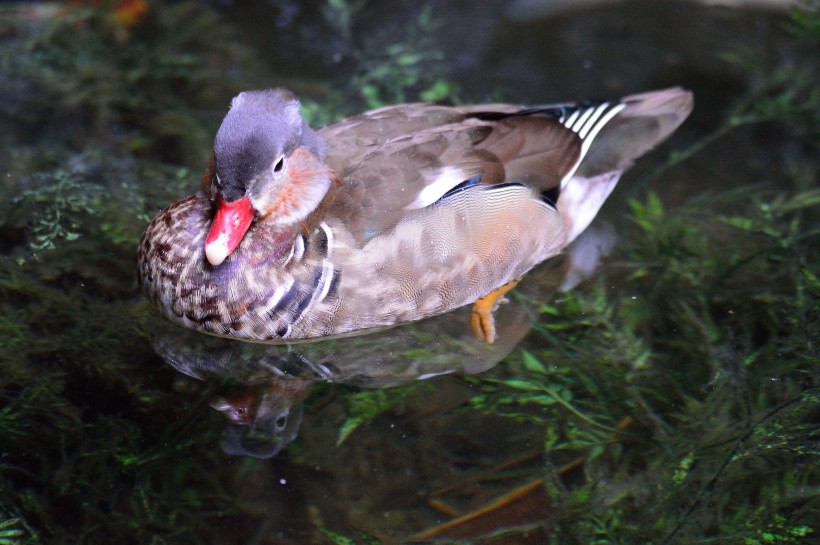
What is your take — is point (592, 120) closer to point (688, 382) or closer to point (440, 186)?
point (440, 186)

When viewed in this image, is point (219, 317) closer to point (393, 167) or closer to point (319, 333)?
point (319, 333)

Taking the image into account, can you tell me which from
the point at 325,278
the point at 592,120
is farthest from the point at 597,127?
the point at 325,278

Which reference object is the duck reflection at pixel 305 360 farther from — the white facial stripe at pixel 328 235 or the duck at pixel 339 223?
the white facial stripe at pixel 328 235

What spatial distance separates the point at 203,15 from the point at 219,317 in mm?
3341

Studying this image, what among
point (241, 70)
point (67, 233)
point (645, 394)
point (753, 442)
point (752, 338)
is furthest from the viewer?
point (241, 70)

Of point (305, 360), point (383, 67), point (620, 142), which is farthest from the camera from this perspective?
point (383, 67)

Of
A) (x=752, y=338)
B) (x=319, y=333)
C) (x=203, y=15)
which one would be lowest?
(x=752, y=338)

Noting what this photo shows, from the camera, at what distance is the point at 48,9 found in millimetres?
6449

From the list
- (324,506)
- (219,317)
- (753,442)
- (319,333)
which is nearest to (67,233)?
(219,317)

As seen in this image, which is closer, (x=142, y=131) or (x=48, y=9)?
(x=142, y=131)

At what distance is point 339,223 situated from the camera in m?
3.92

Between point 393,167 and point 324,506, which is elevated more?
point 393,167

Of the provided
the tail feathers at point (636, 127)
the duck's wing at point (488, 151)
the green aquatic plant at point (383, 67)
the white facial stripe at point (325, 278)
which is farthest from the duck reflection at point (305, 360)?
the green aquatic plant at point (383, 67)

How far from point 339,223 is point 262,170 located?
15.9 inches
